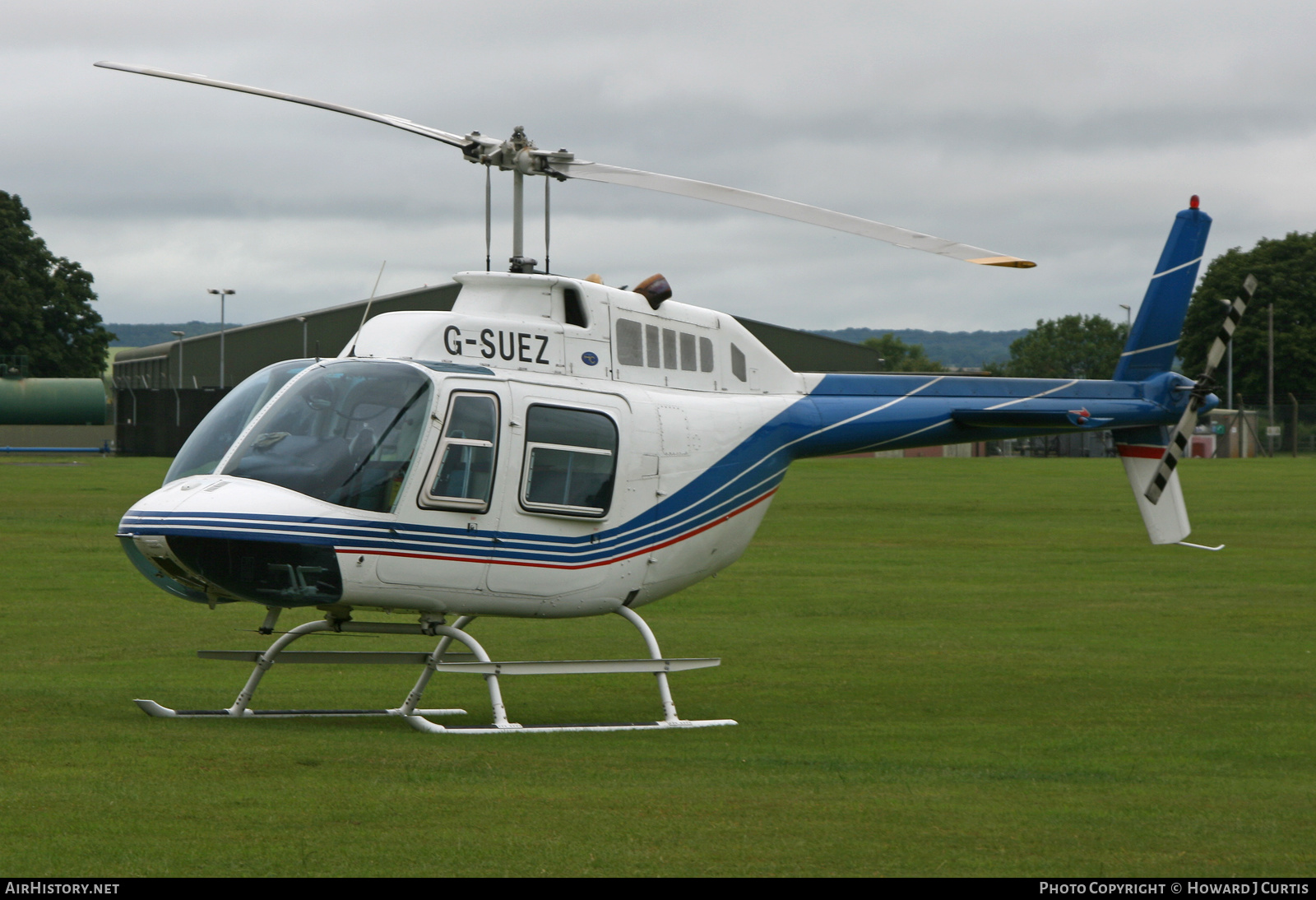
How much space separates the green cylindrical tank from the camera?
3413 inches

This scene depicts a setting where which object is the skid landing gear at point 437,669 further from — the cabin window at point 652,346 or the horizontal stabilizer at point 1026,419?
the horizontal stabilizer at point 1026,419

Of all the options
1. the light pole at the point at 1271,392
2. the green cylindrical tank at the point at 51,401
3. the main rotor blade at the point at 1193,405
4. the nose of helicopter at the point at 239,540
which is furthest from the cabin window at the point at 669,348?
the light pole at the point at 1271,392

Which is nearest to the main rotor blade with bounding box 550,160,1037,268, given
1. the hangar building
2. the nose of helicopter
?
the nose of helicopter

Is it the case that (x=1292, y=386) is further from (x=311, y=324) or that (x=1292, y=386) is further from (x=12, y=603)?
(x=12, y=603)

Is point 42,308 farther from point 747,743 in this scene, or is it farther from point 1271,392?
point 747,743

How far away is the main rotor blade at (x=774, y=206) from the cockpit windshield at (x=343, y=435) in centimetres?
211

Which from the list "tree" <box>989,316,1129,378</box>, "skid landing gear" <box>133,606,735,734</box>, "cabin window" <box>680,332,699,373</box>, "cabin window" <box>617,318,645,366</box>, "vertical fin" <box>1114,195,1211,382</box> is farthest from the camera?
"tree" <box>989,316,1129,378</box>

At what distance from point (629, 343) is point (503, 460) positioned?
1789 mm

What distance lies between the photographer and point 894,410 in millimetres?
14281

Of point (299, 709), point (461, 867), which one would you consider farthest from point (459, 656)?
point (461, 867)

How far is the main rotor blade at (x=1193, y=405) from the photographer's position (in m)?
15.0

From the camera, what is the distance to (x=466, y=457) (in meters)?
11.0

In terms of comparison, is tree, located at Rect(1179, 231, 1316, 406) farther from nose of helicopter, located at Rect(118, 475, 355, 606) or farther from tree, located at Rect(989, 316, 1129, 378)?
nose of helicopter, located at Rect(118, 475, 355, 606)

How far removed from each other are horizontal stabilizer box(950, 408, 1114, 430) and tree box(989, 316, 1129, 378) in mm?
154244
